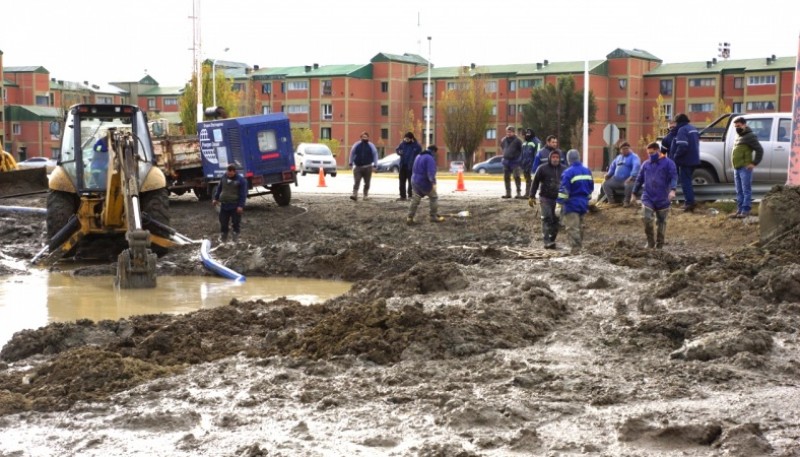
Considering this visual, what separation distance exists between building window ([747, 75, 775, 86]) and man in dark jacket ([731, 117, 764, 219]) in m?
66.2

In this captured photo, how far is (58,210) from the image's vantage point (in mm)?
17203

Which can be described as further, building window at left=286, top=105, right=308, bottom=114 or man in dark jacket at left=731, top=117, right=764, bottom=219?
building window at left=286, top=105, right=308, bottom=114

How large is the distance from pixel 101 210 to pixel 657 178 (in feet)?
28.7

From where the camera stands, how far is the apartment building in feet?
272

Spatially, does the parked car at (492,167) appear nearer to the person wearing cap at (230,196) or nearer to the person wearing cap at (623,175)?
the person wearing cap at (623,175)

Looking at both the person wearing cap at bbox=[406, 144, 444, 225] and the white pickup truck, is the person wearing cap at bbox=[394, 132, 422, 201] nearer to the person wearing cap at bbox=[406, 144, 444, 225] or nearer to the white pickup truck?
the person wearing cap at bbox=[406, 144, 444, 225]

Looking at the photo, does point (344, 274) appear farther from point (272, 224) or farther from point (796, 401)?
point (796, 401)

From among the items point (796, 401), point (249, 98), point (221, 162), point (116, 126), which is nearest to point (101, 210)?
point (116, 126)

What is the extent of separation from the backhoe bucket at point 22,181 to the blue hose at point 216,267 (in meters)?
9.23

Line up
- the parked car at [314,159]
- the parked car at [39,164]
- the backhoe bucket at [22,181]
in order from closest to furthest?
the backhoe bucket at [22,181] < the parked car at [39,164] < the parked car at [314,159]

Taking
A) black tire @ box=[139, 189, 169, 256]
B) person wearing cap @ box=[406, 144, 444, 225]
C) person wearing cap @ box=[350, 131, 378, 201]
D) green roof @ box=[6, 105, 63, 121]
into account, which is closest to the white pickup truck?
person wearing cap @ box=[406, 144, 444, 225]

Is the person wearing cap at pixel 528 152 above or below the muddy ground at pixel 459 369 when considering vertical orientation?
above

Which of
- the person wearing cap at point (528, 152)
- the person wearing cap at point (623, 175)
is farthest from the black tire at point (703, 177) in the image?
the person wearing cap at point (528, 152)

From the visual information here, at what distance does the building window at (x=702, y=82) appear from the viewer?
8312cm
